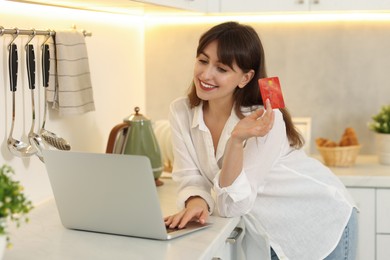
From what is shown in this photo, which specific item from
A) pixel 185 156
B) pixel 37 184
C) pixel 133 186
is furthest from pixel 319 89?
pixel 133 186

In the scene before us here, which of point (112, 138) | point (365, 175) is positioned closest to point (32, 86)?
point (112, 138)

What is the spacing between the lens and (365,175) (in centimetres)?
286

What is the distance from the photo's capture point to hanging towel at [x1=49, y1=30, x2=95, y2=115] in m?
2.28

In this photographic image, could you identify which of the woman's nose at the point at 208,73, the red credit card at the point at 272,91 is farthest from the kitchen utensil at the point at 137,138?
the red credit card at the point at 272,91

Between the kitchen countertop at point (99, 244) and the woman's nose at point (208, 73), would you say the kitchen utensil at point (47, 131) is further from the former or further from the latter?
the woman's nose at point (208, 73)

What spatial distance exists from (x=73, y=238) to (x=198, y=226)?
31cm

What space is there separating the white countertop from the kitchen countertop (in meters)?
0.95

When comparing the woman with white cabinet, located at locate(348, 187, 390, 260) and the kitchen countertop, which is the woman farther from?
white cabinet, located at locate(348, 187, 390, 260)

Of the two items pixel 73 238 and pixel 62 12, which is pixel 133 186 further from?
pixel 62 12

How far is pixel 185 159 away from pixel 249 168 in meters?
0.22

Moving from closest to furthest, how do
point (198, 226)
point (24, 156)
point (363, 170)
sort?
point (198, 226) < point (24, 156) < point (363, 170)

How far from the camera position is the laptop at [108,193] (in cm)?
174

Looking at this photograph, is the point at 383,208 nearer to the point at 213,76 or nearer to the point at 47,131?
the point at 213,76

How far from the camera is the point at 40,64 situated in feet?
7.32
